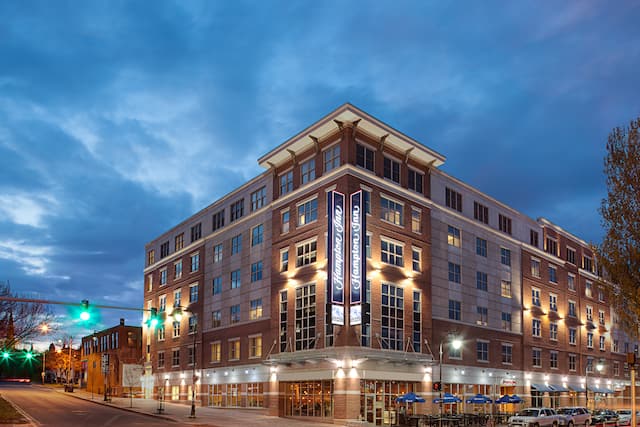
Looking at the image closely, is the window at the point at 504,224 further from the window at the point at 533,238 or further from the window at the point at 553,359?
the window at the point at 553,359

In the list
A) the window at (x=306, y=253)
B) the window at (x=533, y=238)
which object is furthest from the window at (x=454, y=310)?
the window at (x=533, y=238)

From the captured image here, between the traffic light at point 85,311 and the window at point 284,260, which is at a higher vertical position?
the window at point 284,260

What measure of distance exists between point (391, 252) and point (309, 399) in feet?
43.5

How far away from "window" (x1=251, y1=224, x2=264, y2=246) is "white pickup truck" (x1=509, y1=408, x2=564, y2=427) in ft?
89.6

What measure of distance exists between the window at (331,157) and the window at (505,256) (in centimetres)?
2486

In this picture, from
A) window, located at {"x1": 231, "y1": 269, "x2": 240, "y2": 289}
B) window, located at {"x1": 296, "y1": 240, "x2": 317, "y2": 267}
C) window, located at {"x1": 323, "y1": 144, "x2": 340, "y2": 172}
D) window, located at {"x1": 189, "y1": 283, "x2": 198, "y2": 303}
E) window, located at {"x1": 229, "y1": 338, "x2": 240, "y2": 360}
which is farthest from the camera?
window, located at {"x1": 189, "y1": 283, "x2": 198, "y2": 303}

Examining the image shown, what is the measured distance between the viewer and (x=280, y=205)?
56344 millimetres

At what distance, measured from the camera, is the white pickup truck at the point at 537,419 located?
44.8 metres

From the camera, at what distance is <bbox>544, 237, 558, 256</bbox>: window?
75.2 metres

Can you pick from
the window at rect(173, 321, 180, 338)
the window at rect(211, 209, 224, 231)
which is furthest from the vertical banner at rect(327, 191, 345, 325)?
the window at rect(173, 321, 180, 338)

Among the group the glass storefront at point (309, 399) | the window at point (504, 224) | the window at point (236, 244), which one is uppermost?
the window at point (504, 224)

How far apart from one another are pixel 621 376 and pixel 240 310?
57.9 meters

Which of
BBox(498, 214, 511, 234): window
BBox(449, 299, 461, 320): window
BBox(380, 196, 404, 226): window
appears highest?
BBox(498, 214, 511, 234): window

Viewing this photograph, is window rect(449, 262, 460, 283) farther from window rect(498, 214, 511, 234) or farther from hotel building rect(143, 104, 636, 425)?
window rect(498, 214, 511, 234)
